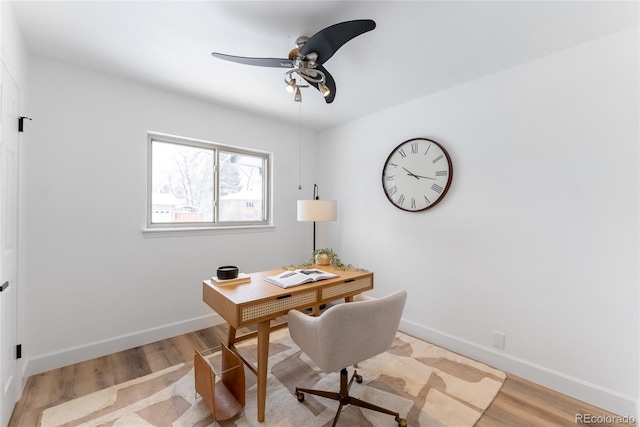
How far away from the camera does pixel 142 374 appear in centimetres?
210

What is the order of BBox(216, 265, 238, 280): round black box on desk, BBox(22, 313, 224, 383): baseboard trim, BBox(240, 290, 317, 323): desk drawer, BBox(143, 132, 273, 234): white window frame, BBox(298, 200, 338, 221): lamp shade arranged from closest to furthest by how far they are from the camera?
BBox(240, 290, 317, 323): desk drawer < BBox(216, 265, 238, 280): round black box on desk < BBox(22, 313, 224, 383): baseboard trim < BBox(298, 200, 338, 221): lamp shade < BBox(143, 132, 273, 234): white window frame

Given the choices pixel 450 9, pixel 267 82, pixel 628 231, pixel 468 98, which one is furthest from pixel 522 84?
pixel 267 82

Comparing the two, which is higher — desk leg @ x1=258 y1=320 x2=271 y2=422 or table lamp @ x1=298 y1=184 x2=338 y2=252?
table lamp @ x1=298 y1=184 x2=338 y2=252

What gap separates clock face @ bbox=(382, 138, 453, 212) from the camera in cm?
257

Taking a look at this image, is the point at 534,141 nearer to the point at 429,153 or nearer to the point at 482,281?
the point at 429,153

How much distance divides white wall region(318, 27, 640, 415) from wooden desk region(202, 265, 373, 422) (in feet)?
3.72

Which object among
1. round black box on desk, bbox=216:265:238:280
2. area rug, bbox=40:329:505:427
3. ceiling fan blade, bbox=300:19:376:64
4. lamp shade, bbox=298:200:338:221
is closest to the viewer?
ceiling fan blade, bbox=300:19:376:64

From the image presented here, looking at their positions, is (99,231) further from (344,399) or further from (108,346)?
(344,399)

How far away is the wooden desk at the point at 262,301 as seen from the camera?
1546mm

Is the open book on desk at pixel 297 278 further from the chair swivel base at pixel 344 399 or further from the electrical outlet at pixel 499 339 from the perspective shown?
the electrical outlet at pixel 499 339

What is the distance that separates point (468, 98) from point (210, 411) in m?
3.12

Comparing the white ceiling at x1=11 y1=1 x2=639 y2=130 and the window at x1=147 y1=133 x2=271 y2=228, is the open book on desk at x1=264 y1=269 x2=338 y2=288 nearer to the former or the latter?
the window at x1=147 y1=133 x2=271 y2=228

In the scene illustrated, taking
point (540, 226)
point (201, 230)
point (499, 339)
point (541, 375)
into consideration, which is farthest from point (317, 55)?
point (541, 375)

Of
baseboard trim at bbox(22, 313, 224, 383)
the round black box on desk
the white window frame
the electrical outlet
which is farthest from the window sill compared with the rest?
the electrical outlet
